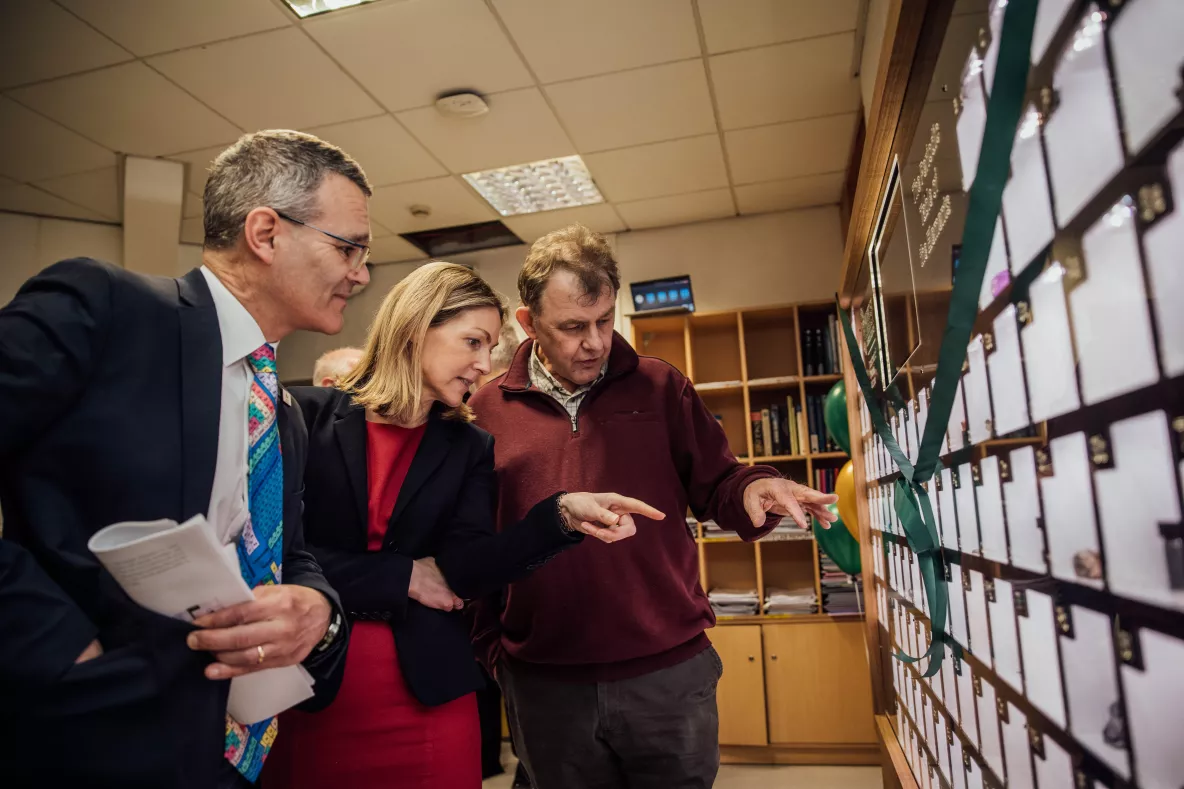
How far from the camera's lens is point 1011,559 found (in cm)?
75

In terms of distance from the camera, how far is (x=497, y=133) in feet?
11.4

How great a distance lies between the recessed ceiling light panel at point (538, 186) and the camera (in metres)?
3.94

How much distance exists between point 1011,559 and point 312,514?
113cm

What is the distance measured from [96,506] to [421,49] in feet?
8.19

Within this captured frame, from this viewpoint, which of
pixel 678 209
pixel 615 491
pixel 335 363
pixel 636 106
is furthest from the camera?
pixel 678 209

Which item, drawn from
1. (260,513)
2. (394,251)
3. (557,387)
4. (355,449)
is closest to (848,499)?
(557,387)

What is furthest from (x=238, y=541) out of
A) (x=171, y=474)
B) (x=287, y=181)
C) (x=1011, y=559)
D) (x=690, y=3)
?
(x=690, y=3)

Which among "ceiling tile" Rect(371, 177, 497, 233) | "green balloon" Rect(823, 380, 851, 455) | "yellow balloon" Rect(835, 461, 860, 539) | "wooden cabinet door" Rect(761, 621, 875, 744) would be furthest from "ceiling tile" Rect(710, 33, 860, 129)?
"wooden cabinet door" Rect(761, 621, 875, 744)

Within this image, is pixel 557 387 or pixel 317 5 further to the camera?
pixel 317 5

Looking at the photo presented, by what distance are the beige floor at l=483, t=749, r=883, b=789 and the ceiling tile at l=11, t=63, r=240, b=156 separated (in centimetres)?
335

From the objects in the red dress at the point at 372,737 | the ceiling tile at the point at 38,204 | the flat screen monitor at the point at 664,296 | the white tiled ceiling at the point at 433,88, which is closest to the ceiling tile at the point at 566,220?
the white tiled ceiling at the point at 433,88

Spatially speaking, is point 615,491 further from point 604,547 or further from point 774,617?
point 774,617

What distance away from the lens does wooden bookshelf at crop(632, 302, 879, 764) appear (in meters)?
3.76

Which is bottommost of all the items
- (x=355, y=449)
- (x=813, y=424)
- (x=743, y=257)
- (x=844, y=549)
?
(x=844, y=549)
